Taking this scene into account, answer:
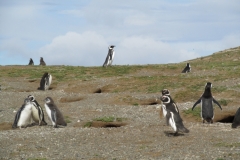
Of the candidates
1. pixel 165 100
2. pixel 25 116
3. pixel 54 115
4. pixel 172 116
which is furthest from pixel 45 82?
pixel 172 116

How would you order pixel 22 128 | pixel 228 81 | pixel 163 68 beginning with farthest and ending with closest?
pixel 163 68 → pixel 228 81 → pixel 22 128

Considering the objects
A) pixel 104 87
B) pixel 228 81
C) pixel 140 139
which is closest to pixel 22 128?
pixel 140 139

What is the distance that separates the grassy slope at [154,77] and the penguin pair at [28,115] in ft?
19.5

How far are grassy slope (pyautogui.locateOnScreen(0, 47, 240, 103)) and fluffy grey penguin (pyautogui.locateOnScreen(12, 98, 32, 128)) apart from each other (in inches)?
243

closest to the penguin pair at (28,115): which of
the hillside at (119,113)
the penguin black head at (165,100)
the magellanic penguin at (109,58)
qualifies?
the hillside at (119,113)

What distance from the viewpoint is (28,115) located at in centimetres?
1482

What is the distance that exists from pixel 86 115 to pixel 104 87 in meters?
5.98

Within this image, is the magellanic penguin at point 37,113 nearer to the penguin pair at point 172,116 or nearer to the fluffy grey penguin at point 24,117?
the fluffy grey penguin at point 24,117

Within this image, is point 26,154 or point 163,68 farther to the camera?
point 163,68

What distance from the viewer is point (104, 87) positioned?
2239 cm

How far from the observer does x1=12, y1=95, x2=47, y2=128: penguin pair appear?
576 inches

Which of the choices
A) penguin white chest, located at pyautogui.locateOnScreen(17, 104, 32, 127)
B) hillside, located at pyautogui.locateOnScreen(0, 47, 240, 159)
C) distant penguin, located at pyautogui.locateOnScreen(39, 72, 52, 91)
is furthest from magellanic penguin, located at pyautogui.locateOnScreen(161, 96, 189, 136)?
distant penguin, located at pyautogui.locateOnScreen(39, 72, 52, 91)

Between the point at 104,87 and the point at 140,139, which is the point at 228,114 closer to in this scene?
the point at 140,139

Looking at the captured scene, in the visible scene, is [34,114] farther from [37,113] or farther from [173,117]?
[173,117]
